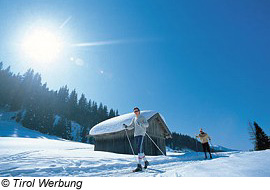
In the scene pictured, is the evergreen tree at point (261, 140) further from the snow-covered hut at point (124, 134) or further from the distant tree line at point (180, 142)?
the distant tree line at point (180, 142)

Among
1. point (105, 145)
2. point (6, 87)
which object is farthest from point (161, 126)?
point (6, 87)

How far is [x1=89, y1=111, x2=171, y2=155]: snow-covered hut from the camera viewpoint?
14.1 meters

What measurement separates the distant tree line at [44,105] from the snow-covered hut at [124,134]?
4633cm

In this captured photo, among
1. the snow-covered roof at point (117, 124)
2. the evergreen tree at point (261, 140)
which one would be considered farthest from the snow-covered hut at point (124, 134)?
the evergreen tree at point (261, 140)

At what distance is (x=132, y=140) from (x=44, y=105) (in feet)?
204

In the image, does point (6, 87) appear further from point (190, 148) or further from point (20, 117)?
point (190, 148)

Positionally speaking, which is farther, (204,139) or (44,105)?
(44,105)

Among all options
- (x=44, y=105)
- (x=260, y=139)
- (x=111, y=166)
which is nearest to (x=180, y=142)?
(x=260, y=139)

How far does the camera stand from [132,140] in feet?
45.0

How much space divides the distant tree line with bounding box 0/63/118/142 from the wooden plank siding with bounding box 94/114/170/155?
46404 mm

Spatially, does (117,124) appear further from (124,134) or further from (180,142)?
(180,142)
